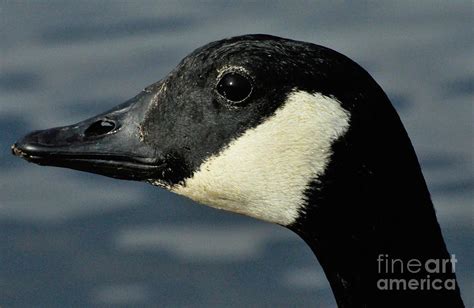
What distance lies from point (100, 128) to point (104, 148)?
0.38 ft

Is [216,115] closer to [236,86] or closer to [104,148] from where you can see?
[236,86]

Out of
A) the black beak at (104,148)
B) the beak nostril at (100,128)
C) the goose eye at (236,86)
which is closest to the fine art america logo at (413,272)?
the goose eye at (236,86)

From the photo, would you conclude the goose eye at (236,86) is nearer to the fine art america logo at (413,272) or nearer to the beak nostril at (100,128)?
the beak nostril at (100,128)

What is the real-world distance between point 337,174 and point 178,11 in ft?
20.9

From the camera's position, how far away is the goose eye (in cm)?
590

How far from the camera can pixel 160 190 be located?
10.5 metres

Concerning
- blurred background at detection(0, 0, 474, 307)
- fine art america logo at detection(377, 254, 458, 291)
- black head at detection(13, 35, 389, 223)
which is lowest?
fine art america logo at detection(377, 254, 458, 291)

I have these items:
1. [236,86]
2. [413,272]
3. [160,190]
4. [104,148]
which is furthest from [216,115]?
[160,190]

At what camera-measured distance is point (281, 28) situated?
11539mm

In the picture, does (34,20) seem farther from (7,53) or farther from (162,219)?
(162,219)

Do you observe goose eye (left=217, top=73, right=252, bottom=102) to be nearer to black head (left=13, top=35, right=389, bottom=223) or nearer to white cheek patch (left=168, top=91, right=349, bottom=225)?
black head (left=13, top=35, right=389, bottom=223)

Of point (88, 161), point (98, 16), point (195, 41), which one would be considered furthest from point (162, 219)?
point (88, 161)

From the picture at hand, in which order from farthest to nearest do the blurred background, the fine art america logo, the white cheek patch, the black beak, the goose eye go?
the blurred background
the black beak
the fine art america logo
the goose eye
the white cheek patch

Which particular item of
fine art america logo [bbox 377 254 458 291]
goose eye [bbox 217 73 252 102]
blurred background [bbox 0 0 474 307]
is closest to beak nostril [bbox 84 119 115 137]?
goose eye [bbox 217 73 252 102]
